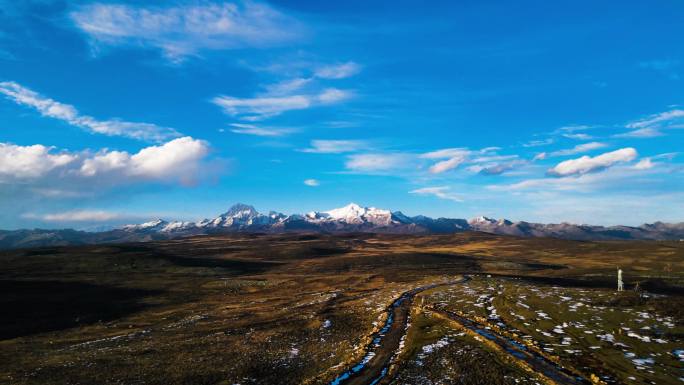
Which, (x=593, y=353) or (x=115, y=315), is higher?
(x=593, y=353)

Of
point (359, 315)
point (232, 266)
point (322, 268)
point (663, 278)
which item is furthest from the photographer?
point (232, 266)

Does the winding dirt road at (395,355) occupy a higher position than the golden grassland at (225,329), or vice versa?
the winding dirt road at (395,355)

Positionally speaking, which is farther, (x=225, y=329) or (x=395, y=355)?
(x=225, y=329)

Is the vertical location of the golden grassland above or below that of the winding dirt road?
below

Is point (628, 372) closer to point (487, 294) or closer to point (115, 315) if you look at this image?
point (487, 294)

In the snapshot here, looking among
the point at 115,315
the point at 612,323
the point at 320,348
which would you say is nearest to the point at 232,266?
the point at 115,315

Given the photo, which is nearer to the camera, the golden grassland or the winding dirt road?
the winding dirt road

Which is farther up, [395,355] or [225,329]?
[395,355]

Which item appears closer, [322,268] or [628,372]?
[628,372]

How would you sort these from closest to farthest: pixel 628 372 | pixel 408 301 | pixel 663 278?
pixel 628 372 < pixel 408 301 < pixel 663 278

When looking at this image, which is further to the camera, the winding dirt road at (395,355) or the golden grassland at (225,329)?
the golden grassland at (225,329)
